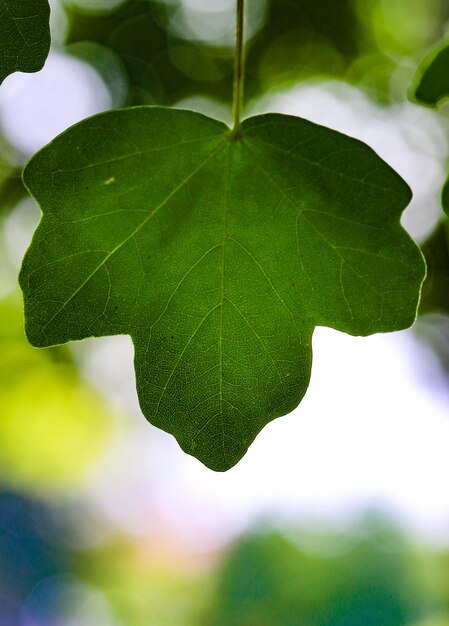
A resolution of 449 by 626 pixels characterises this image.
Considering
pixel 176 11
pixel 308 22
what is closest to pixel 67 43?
pixel 176 11

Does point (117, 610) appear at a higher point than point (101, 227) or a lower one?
lower

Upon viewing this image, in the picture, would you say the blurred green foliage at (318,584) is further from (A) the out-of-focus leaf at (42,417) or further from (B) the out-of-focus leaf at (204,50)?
(B) the out-of-focus leaf at (204,50)

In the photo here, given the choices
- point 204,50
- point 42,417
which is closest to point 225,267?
point 204,50

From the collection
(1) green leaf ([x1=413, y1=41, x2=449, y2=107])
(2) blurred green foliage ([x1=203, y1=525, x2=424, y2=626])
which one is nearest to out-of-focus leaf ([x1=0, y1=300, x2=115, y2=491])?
(2) blurred green foliage ([x1=203, y1=525, x2=424, y2=626])

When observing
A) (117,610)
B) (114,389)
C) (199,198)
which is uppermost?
(199,198)

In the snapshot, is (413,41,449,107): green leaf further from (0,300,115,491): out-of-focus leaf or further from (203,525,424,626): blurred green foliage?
(203,525,424,626): blurred green foliage

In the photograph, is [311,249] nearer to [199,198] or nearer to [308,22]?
[199,198]
